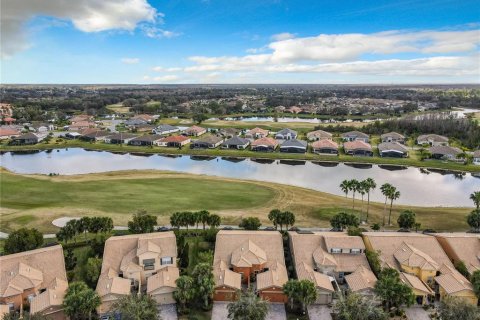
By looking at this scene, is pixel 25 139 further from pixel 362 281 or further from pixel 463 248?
pixel 463 248

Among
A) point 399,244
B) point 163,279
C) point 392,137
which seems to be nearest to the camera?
point 163,279

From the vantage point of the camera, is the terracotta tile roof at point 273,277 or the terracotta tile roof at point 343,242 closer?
the terracotta tile roof at point 273,277

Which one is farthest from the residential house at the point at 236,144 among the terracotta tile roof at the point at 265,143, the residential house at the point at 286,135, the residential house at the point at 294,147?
the residential house at the point at 286,135

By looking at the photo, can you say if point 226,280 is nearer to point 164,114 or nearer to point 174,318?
point 174,318

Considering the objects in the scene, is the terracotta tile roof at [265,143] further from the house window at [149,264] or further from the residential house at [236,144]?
the house window at [149,264]

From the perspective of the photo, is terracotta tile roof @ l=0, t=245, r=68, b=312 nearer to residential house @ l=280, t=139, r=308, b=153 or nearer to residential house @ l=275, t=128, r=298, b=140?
residential house @ l=280, t=139, r=308, b=153

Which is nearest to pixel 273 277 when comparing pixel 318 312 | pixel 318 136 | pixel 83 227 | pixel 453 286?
pixel 318 312

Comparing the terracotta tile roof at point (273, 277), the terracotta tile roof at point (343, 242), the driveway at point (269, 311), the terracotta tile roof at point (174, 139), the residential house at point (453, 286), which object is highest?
the terracotta tile roof at point (174, 139)
